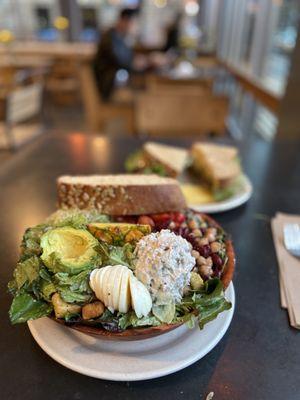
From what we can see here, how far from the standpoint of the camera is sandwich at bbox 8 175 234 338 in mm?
483

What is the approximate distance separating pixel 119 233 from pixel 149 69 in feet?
14.1

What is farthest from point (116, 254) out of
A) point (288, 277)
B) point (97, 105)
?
point (97, 105)

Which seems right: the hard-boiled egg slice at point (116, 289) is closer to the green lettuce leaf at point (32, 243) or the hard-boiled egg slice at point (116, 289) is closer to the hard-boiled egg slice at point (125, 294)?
the hard-boiled egg slice at point (125, 294)

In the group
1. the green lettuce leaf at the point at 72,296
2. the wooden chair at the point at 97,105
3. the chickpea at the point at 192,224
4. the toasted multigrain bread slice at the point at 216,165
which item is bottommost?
the wooden chair at the point at 97,105

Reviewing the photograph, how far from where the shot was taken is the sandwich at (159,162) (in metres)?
1.08

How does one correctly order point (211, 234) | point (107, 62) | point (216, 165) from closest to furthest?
1. point (211, 234)
2. point (216, 165)
3. point (107, 62)

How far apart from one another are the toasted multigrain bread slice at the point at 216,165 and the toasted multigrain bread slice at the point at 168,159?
0.17ft

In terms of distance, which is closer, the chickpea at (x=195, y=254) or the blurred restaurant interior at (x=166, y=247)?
the blurred restaurant interior at (x=166, y=247)

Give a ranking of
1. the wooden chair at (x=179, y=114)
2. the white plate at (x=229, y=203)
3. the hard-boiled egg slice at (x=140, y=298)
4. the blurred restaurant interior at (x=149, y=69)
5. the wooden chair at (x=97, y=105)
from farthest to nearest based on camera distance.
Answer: the wooden chair at (x=97, y=105) → the blurred restaurant interior at (x=149, y=69) → the wooden chair at (x=179, y=114) → the white plate at (x=229, y=203) → the hard-boiled egg slice at (x=140, y=298)

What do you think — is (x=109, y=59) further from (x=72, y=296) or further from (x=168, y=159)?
(x=72, y=296)

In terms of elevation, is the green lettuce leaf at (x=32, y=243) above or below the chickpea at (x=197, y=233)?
above

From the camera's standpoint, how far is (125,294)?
47cm

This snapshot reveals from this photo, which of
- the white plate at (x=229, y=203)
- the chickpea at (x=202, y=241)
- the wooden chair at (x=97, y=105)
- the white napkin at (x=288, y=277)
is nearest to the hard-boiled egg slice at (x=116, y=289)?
the chickpea at (x=202, y=241)

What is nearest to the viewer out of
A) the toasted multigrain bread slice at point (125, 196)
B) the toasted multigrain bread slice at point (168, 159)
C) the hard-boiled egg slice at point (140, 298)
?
the hard-boiled egg slice at point (140, 298)
